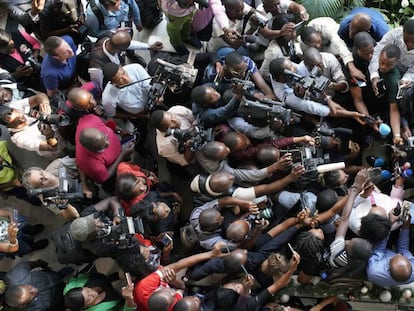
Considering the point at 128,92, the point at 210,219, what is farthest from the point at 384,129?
the point at 128,92

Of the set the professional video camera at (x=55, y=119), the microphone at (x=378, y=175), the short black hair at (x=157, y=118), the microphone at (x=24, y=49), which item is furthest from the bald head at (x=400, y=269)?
the microphone at (x=24, y=49)

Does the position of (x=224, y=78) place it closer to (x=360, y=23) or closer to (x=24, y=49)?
(x=360, y=23)

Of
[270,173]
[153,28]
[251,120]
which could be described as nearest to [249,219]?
[270,173]

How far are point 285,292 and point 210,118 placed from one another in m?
1.45

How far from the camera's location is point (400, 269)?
3363mm

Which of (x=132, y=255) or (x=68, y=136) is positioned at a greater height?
(x=68, y=136)

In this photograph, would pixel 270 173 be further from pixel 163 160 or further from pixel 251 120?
pixel 163 160

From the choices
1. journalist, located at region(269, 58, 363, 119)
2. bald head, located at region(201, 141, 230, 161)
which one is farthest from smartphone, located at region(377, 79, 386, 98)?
bald head, located at region(201, 141, 230, 161)

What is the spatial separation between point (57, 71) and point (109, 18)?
65 cm

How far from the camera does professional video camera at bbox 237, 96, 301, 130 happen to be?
3.82m

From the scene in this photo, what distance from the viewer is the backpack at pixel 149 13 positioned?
477 cm

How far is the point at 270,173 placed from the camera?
402 centimetres

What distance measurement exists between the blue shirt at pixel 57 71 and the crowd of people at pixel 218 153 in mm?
12

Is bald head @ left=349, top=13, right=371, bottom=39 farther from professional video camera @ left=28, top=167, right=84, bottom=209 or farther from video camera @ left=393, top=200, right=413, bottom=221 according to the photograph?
professional video camera @ left=28, top=167, right=84, bottom=209
